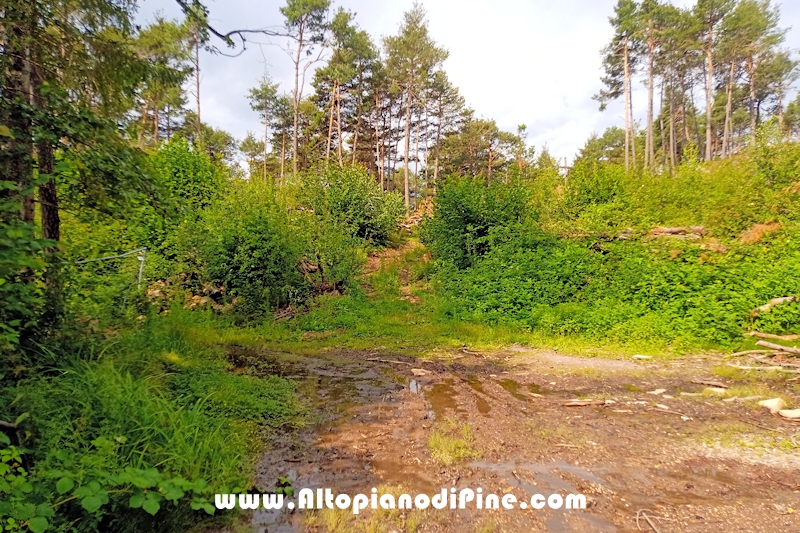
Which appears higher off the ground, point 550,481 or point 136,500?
point 136,500

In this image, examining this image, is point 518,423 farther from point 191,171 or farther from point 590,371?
point 191,171

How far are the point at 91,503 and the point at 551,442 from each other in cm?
405

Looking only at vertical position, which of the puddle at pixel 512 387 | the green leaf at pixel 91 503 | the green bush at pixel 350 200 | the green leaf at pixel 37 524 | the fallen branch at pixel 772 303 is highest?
the green bush at pixel 350 200

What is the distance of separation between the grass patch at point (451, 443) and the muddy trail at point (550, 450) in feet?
0.06

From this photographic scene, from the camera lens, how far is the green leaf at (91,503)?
2.27 metres

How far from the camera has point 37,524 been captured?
2.08 m

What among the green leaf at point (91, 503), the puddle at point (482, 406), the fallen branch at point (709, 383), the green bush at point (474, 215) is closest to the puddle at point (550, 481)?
the puddle at point (482, 406)

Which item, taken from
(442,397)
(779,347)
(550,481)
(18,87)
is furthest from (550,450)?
(18,87)

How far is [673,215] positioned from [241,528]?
13.8 m

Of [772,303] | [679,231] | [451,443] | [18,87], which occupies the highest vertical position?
[18,87]

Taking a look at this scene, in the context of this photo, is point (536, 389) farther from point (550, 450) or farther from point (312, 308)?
point (312, 308)

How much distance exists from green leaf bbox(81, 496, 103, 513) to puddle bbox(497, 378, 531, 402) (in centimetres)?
498

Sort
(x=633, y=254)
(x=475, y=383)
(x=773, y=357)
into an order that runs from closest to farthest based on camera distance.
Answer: (x=475, y=383) → (x=773, y=357) → (x=633, y=254)

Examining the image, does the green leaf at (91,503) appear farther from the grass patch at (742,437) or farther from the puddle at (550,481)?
the grass patch at (742,437)
